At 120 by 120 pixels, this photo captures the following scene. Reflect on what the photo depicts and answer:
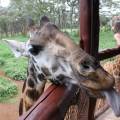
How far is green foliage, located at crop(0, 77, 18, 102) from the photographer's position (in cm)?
448

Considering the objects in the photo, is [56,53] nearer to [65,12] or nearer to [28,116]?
[28,116]

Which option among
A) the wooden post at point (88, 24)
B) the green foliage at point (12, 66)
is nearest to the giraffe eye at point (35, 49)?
the wooden post at point (88, 24)

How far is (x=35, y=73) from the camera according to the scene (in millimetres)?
617

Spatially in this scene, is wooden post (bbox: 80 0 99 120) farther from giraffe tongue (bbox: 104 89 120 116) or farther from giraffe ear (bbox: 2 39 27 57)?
giraffe tongue (bbox: 104 89 120 116)

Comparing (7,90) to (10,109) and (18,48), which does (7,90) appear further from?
(18,48)

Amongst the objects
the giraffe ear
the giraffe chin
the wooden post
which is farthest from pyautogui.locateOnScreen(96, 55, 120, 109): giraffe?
the giraffe chin

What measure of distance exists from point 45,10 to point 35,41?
2.99 meters

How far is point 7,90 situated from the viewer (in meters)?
4.50

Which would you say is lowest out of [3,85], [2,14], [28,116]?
[3,85]

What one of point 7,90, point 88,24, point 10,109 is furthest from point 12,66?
point 88,24

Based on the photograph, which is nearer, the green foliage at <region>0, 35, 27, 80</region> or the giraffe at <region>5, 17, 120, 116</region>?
the giraffe at <region>5, 17, 120, 116</region>

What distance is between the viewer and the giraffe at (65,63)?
1.58 ft

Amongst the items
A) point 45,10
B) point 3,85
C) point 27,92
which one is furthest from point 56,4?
point 27,92

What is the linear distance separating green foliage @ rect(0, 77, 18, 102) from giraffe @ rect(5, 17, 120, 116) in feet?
12.9
